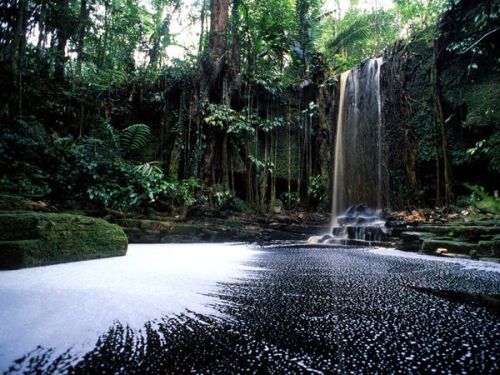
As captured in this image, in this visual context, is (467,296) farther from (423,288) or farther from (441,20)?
(441,20)

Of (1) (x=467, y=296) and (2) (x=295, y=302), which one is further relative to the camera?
(1) (x=467, y=296)

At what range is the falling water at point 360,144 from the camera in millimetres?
7746

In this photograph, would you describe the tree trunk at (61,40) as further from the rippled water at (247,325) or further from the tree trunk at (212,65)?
the rippled water at (247,325)

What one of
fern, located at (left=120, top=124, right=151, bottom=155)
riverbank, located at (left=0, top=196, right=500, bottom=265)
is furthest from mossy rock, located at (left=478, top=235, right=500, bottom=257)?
fern, located at (left=120, top=124, right=151, bottom=155)

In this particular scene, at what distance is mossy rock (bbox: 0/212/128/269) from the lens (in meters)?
2.01

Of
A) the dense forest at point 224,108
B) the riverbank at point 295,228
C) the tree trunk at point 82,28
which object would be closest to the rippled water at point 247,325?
the riverbank at point 295,228

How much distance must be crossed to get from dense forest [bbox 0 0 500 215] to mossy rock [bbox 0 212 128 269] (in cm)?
236

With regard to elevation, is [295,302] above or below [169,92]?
below

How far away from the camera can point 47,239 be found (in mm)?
2250

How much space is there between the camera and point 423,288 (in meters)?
1.49

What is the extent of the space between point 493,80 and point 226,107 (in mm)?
5786

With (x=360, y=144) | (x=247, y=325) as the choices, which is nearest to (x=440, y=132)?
(x=360, y=144)

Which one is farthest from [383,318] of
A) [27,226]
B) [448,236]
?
[448,236]

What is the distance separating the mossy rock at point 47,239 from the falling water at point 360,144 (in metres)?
5.98
